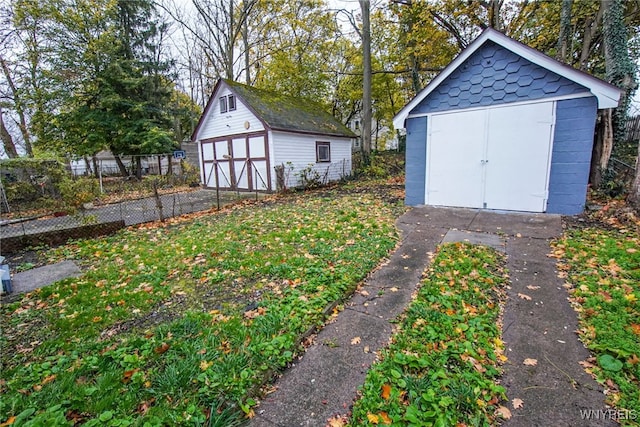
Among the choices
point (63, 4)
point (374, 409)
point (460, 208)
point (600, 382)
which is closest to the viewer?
point (374, 409)

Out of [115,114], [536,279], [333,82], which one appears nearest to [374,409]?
[536,279]

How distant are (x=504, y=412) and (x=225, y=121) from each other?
14.0m

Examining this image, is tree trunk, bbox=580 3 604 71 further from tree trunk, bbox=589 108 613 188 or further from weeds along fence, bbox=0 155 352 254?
weeds along fence, bbox=0 155 352 254

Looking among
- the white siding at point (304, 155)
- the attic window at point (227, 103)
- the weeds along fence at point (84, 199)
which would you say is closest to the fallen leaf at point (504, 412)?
the weeds along fence at point (84, 199)

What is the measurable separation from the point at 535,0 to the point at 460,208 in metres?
11.2

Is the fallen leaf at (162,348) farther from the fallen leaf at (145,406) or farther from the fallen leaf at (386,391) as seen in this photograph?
the fallen leaf at (386,391)

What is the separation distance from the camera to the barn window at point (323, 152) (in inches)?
560

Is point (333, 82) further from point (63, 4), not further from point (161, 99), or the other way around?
point (63, 4)

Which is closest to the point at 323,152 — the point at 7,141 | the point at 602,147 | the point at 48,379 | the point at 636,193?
the point at 602,147

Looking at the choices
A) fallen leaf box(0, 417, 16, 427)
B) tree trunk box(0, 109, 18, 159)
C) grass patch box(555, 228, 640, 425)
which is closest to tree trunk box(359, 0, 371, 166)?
grass patch box(555, 228, 640, 425)

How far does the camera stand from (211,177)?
48.4ft

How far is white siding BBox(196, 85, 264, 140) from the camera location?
1246cm

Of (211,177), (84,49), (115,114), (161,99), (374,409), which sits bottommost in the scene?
(374,409)

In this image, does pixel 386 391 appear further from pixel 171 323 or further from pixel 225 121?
pixel 225 121
